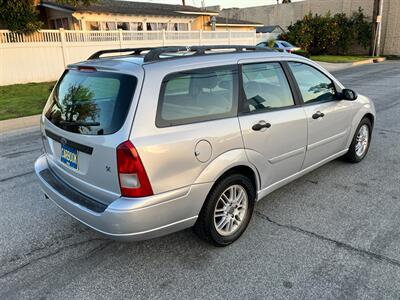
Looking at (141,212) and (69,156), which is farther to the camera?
(69,156)

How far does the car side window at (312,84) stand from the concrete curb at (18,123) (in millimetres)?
6805

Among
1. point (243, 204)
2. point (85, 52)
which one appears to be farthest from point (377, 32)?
point (243, 204)

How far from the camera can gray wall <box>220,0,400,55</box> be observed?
2889cm

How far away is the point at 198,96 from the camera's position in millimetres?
2873

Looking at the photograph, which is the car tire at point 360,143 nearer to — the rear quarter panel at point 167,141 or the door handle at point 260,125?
the door handle at point 260,125

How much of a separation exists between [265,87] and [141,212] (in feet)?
5.84

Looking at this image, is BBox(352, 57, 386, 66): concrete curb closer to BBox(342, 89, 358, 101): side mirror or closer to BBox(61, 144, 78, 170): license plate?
BBox(342, 89, 358, 101): side mirror

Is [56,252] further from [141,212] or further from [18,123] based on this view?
[18,123]

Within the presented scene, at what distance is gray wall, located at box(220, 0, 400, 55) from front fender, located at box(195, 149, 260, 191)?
31.8 meters

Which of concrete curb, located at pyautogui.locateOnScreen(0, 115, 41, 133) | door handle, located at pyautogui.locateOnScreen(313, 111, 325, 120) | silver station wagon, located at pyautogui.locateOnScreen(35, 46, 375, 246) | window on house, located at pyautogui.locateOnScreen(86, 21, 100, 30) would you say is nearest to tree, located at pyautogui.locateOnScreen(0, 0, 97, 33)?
window on house, located at pyautogui.locateOnScreen(86, 21, 100, 30)

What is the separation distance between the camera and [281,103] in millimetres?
3512

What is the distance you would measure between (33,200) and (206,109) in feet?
8.45

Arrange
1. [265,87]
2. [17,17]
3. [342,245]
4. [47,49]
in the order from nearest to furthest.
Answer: [342,245] → [265,87] → [17,17] → [47,49]

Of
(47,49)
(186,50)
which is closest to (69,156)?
(186,50)
